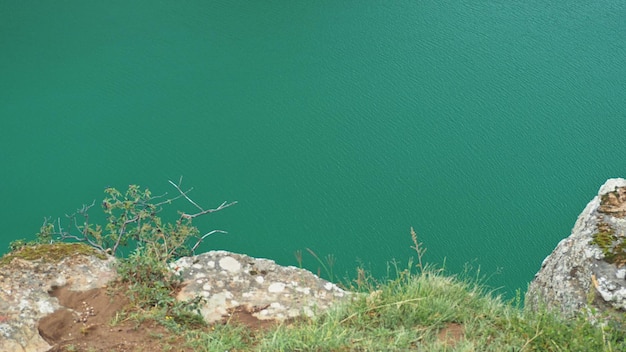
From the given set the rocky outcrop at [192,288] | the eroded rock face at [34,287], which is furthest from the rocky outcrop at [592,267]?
the eroded rock face at [34,287]

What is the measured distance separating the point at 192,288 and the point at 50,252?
1.70ft

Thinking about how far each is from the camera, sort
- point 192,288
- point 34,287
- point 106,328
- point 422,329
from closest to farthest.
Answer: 1. point 422,329
2. point 106,328
3. point 34,287
4. point 192,288

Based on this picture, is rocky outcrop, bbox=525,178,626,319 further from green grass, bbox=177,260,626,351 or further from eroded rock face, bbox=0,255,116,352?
eroded rock face, bbox=0,255,116,352

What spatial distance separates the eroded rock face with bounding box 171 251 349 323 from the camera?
7.93 ft

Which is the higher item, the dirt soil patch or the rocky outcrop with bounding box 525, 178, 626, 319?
the dirt soil patch

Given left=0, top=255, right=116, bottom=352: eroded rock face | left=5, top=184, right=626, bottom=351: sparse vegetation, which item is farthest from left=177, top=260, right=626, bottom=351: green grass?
left=0, top=255, right=116, bottom=352: eroded rock face

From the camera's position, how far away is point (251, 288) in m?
2.56

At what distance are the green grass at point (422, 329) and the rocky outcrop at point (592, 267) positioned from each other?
11 cm

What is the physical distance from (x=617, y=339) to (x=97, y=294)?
1566 mm

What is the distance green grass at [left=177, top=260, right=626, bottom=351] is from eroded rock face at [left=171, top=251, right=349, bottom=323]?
0.17 metres

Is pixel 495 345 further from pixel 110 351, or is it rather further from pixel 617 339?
pixel 110 351

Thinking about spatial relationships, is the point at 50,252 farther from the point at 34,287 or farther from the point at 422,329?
the point at 422,329

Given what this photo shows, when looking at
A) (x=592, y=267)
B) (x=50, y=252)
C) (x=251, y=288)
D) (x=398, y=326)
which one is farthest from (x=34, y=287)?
(x=592, y=267)

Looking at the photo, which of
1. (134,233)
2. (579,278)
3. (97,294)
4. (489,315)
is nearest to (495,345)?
(489,315)
